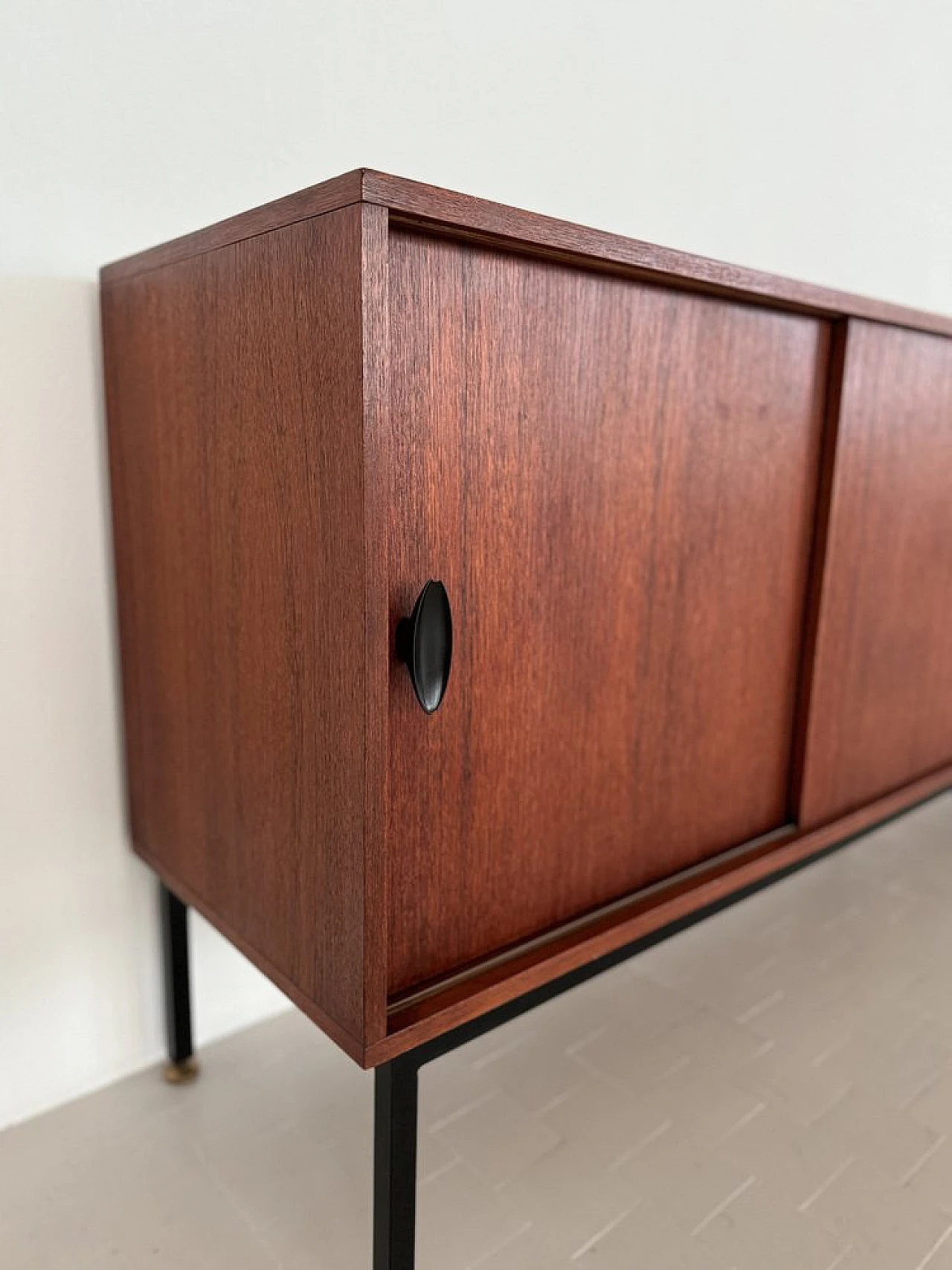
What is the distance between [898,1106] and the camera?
1.44m

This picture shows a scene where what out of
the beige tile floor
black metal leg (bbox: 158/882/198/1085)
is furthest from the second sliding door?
black metal leg (bbox: 158/882/198/1085)

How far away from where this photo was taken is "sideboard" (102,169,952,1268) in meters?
0.87

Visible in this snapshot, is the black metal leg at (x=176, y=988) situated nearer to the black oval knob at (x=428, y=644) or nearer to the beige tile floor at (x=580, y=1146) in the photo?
the beige tile floor at (x=580, y=1146)

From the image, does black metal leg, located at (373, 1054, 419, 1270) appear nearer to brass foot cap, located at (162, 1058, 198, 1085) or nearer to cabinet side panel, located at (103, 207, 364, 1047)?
cabinet side panel, located at (103, 207, 364, 1047)

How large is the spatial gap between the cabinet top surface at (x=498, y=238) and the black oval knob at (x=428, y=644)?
312mm

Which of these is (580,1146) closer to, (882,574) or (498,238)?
(882,574)

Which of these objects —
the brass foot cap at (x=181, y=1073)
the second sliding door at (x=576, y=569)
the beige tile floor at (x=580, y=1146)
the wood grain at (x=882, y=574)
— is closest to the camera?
the second sliding door at (x=576, y=569)

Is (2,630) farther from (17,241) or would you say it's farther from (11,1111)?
(11,1111)

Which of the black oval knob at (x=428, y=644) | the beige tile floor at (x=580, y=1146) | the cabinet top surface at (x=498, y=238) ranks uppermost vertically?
the cabinet top surface at (x=498, y=238)

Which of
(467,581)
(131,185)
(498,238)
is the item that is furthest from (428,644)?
(131,185)

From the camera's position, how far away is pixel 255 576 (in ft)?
3.26

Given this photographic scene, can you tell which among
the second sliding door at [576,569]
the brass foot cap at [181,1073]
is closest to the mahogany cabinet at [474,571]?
the second sliding door at [576,569]

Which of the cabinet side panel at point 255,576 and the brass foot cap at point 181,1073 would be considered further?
the brass foot cap at point 181,1073

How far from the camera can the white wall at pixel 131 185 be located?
1.22 metres
